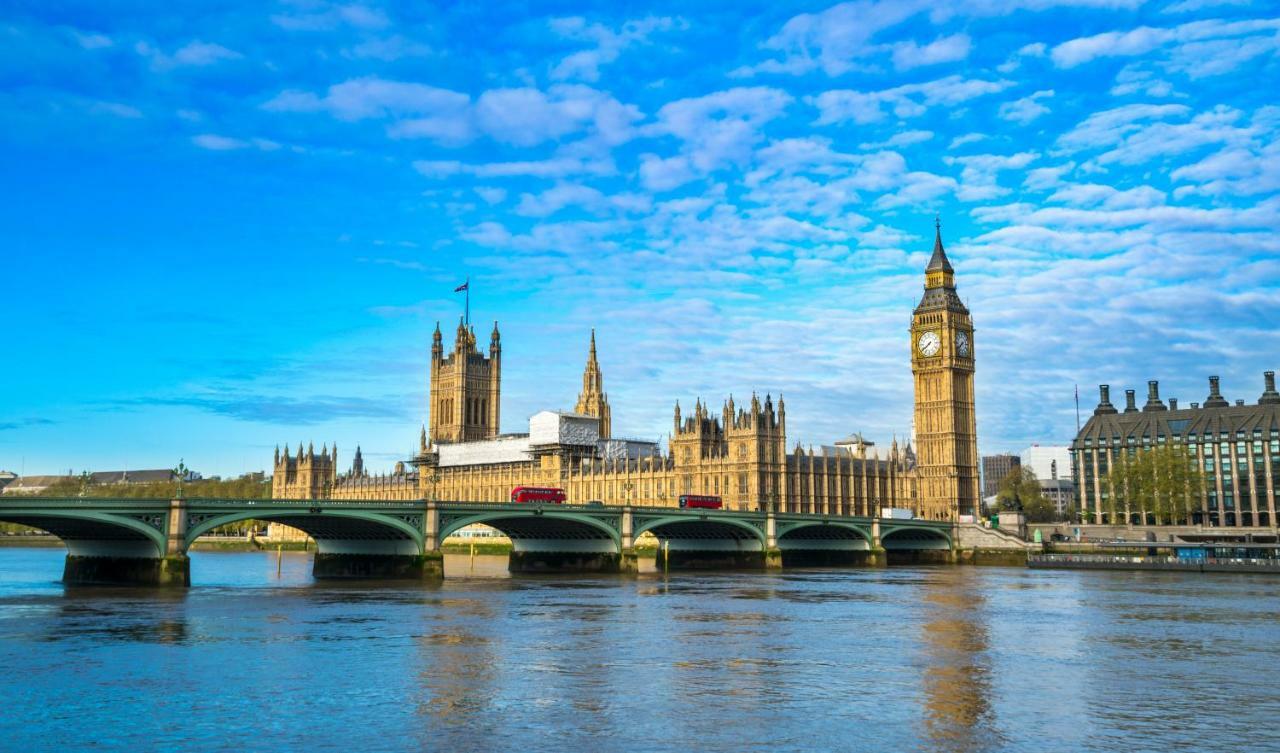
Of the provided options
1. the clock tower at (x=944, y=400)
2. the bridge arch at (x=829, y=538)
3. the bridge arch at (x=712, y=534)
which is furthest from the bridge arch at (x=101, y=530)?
the clock tower at (x=944, y=400)

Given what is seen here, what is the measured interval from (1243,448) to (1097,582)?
76.7m

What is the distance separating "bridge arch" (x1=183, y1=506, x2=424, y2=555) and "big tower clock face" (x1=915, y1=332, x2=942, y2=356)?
90621 mm

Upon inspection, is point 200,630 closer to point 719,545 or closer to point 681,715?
point 681,715

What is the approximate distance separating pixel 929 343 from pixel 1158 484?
113 ft

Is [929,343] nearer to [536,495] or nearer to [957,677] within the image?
[536,495]

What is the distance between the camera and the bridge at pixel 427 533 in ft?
233

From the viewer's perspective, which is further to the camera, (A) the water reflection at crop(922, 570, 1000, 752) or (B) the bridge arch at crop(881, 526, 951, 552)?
(B) the bridge arch at crop(881, 526, 951, 552)

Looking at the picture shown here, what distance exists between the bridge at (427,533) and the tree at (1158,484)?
2480cm

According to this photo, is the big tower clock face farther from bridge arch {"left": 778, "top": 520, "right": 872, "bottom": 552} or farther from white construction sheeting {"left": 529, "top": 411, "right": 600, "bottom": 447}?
white construction sheeting {"left": 529, "top": 411, "right": 600, "bottom": 447}

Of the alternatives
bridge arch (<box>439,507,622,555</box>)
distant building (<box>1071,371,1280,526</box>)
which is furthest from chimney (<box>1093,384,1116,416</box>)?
bridge arch (<box>439,507,622,555</box>)

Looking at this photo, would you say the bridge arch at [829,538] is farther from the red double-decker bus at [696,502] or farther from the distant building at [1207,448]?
the distant building at [1207,448]

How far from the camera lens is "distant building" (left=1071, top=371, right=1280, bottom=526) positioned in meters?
147

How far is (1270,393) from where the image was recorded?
159 m

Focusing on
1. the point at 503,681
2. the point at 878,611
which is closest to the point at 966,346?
the point at 878,611
